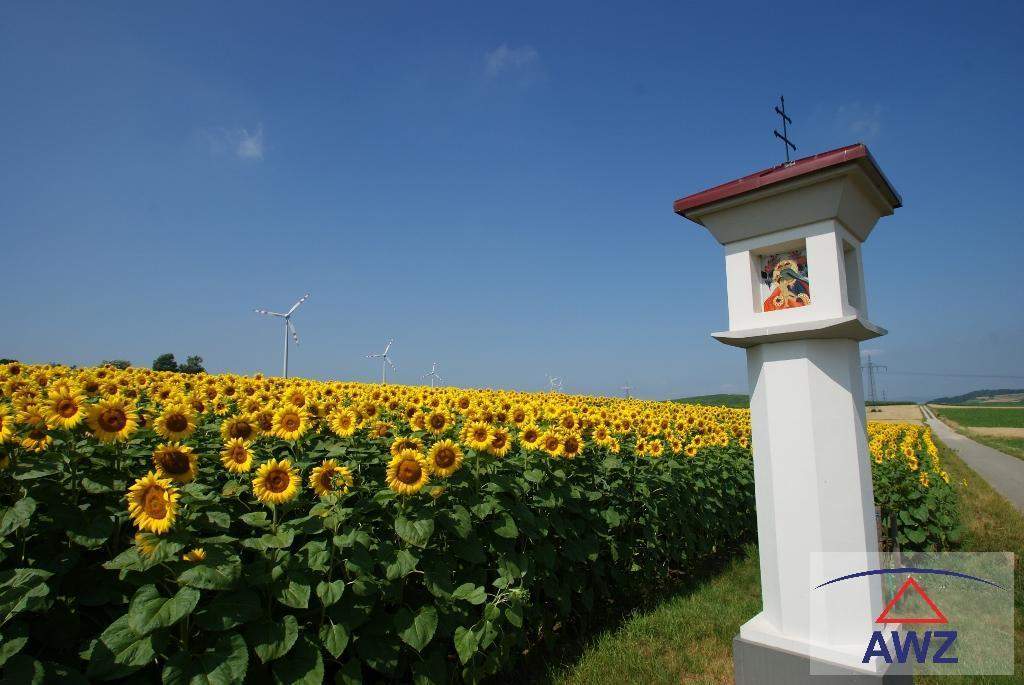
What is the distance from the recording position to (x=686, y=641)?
202 inches

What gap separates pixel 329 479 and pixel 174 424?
3.23 feet

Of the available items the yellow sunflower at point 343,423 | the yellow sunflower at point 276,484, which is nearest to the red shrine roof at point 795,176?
the yellow sunflower at point 343,423

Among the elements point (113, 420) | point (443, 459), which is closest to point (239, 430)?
point (113, 420)

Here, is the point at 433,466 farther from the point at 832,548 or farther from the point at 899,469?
the point at 899,469

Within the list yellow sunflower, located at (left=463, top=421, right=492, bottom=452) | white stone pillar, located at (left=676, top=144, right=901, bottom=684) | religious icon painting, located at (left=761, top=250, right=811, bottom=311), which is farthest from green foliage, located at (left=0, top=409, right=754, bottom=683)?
religious icon painting, located at (left=761, top=250, right=811, bottom=311)

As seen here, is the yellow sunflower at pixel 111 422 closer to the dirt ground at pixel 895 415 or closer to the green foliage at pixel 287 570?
the green foliage at pixel 287 570

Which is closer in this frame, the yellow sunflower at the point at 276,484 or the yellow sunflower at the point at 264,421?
the yellow sunflower at the point at 276,484

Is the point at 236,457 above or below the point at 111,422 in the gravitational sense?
below

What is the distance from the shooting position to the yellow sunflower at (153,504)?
2.56 metres

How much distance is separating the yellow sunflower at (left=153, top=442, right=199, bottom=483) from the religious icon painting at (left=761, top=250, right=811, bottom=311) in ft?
12.4

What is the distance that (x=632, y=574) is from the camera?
5898 millimetres

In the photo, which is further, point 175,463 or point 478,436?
point 478,436

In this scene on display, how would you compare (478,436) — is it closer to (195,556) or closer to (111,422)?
(195,556)

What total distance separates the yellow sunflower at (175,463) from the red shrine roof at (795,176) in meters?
3.63
